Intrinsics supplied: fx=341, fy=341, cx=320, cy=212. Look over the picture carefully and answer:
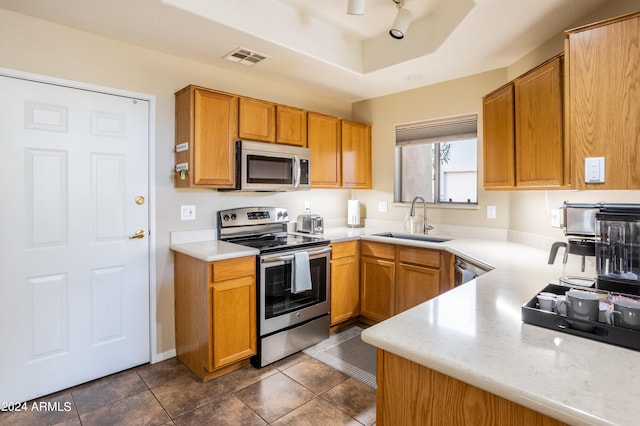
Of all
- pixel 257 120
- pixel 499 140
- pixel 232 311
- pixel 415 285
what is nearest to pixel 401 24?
pixel 499 140

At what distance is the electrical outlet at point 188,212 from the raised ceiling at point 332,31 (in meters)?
1.21

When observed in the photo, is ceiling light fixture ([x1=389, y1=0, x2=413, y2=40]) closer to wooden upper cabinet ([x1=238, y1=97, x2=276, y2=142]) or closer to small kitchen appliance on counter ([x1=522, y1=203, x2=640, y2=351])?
wooden upper cabinet ([x1=238, y1=97, x2=276, y2=142])

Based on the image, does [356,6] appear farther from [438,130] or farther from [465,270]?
[465,270]

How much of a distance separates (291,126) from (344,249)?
4.12 ft

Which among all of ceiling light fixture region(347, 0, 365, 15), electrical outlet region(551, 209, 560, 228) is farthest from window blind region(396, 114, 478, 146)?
ceiling light fixture region(347, 0, 365, 15)

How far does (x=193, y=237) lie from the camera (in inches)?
111

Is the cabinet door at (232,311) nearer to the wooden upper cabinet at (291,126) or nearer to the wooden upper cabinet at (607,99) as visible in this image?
the wooden upper cabinet at (291,126)

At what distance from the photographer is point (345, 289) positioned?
328 cm

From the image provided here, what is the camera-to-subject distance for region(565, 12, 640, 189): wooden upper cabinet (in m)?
1.35

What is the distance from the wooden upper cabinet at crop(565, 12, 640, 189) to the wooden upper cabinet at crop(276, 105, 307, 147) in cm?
213

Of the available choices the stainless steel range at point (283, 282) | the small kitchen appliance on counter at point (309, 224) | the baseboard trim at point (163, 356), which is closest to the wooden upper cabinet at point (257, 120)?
the stainless steel range at point (283, 282)

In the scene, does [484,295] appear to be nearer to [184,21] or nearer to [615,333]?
[615,333]

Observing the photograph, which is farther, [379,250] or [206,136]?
[379,250]

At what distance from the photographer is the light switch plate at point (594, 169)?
1431mm
